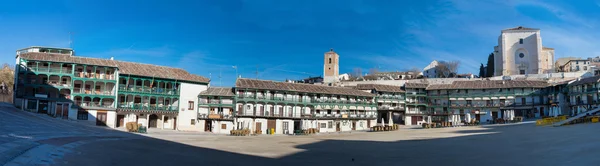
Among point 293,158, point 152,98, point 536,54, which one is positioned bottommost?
point 293,158

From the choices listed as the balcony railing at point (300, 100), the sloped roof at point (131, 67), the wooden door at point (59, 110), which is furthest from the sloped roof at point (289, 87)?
the wooden door at point (59, 110)

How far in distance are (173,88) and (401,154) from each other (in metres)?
43.2

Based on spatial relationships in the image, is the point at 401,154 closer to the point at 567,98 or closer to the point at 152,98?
the point at 152,98

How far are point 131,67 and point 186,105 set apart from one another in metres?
8.89

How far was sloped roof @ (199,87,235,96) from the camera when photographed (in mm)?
60997

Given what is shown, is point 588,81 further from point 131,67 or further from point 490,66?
point 131,67

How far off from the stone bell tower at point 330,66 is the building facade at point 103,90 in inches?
1931

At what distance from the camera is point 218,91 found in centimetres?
6219

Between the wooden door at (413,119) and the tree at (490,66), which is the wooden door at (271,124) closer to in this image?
the wooden door at (413,119)

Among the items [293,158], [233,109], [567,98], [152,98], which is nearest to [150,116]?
[152,98]

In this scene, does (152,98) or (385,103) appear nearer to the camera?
(152,98)

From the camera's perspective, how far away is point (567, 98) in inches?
2761

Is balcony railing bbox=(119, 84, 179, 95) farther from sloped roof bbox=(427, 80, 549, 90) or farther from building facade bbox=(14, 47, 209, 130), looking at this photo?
sloped roof bbox=(427, 80, 549, 90)

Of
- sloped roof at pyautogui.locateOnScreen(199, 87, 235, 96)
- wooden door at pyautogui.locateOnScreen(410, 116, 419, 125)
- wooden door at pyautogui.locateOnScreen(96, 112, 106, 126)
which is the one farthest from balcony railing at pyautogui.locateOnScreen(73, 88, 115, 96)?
wooden door at pyautogui.locateOnScreen(410, 116, 419, 125)
